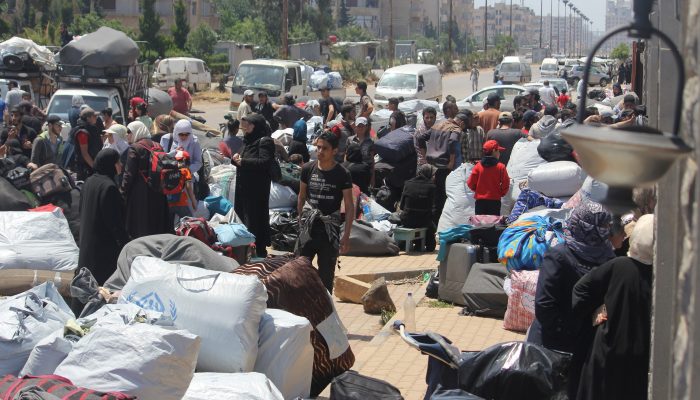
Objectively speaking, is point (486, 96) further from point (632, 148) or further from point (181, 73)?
point (632, 148)

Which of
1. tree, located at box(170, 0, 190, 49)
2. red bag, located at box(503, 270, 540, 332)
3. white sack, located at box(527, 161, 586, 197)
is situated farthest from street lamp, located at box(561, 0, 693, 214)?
tree, located at box(170, 0, 190, 49)

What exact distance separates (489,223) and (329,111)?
9.99 meters

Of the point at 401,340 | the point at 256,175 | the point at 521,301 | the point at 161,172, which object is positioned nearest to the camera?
the point at 521,301

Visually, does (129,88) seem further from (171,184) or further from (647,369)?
(647,369)

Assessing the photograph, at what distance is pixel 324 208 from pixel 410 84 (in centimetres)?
2250

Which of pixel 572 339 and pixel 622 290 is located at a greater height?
pixel 622 290

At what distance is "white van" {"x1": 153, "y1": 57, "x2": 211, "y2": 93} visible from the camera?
43.0 m

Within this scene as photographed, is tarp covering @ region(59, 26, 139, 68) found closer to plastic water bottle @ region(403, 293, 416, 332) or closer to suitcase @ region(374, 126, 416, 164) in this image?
suitcase @ region(374, 126, 416, 164)

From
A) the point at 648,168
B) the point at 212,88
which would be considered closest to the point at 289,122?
the point at 648,168

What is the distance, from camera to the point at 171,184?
9844 millimetres

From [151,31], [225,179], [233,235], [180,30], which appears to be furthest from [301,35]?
[233,235]

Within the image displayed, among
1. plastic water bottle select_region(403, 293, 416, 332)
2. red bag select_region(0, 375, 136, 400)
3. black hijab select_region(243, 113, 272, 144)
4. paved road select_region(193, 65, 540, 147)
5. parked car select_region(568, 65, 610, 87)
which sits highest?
black hijab select_region(243, 113, 272, 144)

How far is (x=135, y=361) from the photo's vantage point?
17.6 ft

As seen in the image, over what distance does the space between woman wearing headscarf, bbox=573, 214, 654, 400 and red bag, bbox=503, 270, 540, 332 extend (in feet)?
9.06
